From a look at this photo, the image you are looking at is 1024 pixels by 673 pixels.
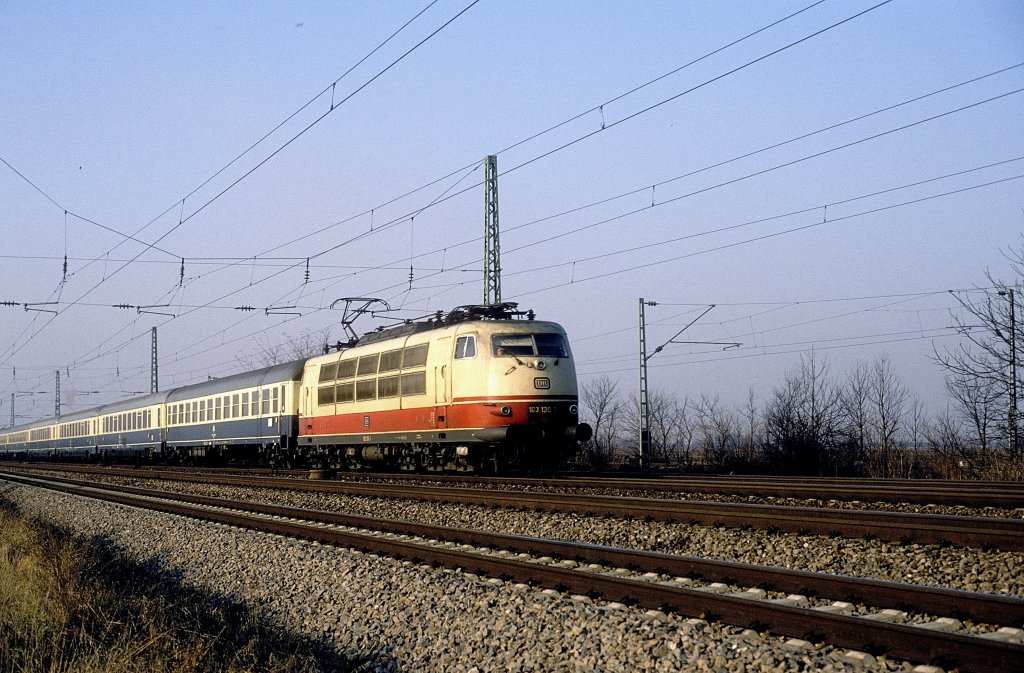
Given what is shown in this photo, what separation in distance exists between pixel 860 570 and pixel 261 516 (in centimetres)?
1135

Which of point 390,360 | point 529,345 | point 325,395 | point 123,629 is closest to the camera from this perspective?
point 123,629

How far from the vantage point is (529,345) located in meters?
20.9

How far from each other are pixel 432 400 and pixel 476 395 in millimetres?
1622

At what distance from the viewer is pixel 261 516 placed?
17.4 m

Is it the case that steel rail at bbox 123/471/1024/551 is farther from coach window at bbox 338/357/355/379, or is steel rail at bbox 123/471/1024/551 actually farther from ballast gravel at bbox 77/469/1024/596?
coach window at bbox 338/357/355/379

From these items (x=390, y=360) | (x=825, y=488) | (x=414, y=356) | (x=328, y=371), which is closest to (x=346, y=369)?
(x=328, y=371)

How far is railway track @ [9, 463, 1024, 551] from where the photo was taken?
9.49 metres

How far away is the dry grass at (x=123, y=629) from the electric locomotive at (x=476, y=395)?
9.44 meters

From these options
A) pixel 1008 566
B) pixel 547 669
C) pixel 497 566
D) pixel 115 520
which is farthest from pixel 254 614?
pixel 115 520

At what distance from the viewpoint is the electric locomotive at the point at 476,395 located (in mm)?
20422

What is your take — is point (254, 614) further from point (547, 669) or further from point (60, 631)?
point (547, 669)

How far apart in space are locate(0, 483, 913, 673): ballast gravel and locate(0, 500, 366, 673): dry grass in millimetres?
442

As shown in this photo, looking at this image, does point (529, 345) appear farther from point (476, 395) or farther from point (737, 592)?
point (737, 592)

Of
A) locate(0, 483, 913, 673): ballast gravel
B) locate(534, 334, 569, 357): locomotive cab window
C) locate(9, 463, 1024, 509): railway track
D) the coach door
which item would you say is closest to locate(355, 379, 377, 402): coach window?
locate(9, 463, 1024, 509): railway track
